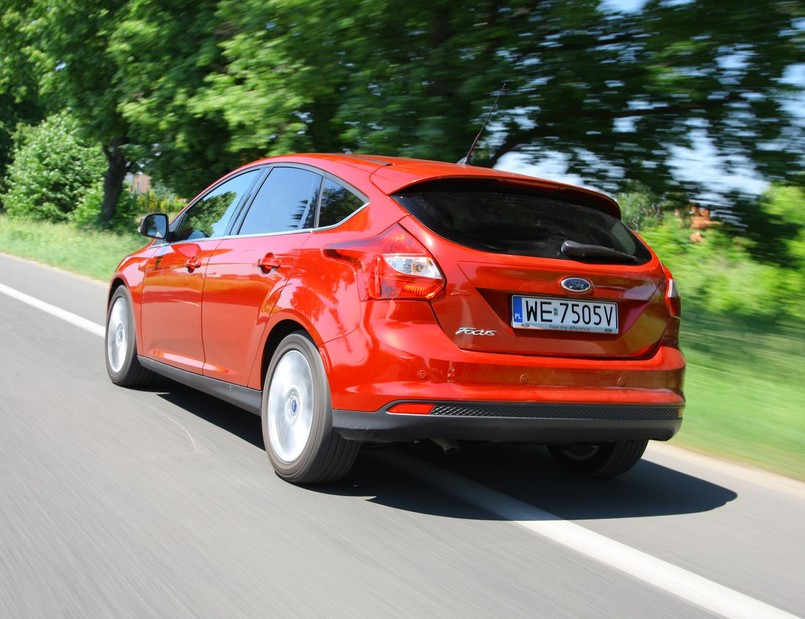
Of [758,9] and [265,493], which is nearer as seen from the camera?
[265,493]

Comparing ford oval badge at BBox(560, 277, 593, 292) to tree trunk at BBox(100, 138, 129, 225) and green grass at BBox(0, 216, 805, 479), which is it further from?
tree trunk at BBox(100, 138, 129, 225)

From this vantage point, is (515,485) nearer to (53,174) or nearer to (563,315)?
(563,315)

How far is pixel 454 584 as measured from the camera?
11.5 feet

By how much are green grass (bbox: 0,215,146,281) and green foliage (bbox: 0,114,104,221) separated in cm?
784

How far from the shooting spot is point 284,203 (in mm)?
5336

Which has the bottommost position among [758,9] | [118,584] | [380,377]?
[118,584]

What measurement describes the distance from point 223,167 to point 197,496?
18.7 metres

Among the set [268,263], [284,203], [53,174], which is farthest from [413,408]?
[53,174]

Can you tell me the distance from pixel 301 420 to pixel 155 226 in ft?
8.27

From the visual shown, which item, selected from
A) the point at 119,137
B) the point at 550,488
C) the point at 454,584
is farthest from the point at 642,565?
the point at 119,137

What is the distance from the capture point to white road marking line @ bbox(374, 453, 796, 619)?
347 centimetres

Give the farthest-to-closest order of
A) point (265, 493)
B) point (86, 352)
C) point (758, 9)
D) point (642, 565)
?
point (758, 9)
point (86, 352)
point (265, 493)
point (642, 565)

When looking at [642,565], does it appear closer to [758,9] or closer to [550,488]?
[550,488]

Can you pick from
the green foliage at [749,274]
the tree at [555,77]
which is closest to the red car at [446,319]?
the green foliage at [749,274]
